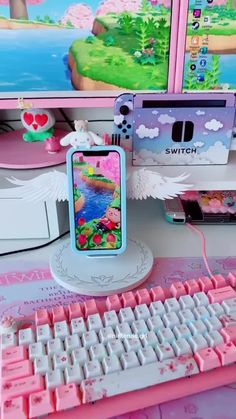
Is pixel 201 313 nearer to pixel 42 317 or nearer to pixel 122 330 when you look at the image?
pixel 122 330

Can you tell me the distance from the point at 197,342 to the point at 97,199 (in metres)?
0.26

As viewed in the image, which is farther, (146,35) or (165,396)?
(146,35)

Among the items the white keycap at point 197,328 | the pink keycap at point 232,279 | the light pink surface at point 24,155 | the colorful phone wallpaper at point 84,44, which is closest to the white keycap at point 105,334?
the white keycap at point 197,328

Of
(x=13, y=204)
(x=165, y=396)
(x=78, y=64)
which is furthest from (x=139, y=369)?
(x=78, y=64)

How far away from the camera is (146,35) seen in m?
0.71

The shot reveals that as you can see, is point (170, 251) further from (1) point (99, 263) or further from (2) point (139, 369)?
(2) point (139, 369)

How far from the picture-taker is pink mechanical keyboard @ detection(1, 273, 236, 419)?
44 cm

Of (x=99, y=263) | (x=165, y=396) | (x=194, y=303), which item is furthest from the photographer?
(x=99, y=263)

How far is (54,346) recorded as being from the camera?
0.49 meters

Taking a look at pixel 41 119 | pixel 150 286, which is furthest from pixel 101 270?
pixel 41 119

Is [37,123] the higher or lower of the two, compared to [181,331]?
higher

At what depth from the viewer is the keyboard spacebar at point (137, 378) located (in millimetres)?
441

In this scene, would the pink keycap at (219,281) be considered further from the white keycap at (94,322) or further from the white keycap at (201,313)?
the white keycap at (94,322)

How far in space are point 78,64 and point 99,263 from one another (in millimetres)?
365
